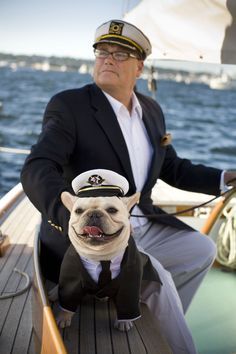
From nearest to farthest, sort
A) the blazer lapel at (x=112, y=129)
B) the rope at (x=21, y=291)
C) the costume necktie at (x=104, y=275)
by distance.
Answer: the costume necktie at (x=104, y=275) → the blazer lapel at (x=112, y=129) → the rope at (x=21, y=291)

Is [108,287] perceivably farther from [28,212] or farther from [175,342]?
[28,212]

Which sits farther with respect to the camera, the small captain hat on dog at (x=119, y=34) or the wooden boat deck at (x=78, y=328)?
the small captain hat on dog at (x=119, y=34)

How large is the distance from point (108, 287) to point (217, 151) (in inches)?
722

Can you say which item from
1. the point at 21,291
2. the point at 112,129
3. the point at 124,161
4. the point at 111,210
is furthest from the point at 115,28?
the point at 21,291

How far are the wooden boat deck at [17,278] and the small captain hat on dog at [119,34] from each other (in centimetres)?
127

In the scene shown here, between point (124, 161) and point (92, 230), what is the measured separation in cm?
72

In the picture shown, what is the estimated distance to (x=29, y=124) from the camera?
2359 cm

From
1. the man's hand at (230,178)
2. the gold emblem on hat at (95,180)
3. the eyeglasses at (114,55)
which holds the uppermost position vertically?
the eyeglasses at (114,55)

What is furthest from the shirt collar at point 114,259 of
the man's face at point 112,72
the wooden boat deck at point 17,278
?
the man's face at point 112,72

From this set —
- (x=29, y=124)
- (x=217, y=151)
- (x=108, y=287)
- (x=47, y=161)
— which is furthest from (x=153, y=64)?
(x=29, y=124)

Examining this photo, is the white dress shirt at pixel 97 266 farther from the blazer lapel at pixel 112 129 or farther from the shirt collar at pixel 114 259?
the blazer lapel at pixel 112 129

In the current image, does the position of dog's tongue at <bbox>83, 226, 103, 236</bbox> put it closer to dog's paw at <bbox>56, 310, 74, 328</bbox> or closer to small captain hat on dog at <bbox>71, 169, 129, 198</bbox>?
small captain hat on dog at <bbox>71, 169, 129, 198</bbox>

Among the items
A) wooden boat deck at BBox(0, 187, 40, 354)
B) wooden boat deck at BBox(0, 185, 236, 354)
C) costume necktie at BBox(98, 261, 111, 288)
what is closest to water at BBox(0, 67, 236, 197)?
wooden boat deck at BBox(0, 187, 40, 354)

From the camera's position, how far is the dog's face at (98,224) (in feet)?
4.26
